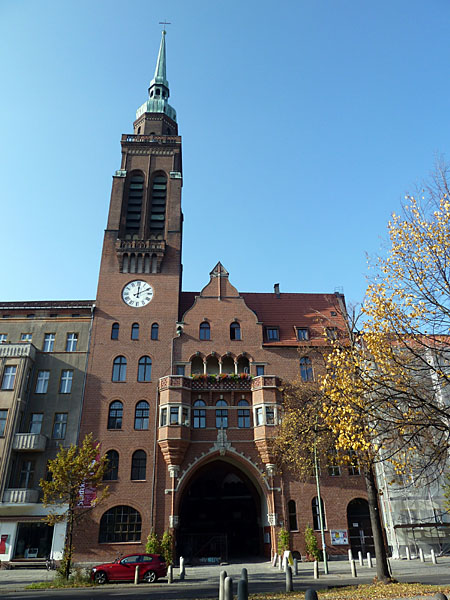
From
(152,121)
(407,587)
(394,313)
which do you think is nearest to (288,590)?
(407,587)

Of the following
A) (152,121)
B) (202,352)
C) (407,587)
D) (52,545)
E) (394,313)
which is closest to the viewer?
(394,313)

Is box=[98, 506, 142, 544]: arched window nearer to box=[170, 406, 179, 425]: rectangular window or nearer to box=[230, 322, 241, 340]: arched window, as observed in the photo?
box=[170, 406, 179, 425]: rectangular window

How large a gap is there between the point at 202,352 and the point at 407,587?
903 inches

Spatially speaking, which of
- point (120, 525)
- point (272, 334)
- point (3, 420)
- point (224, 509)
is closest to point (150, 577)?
point (120, 525)

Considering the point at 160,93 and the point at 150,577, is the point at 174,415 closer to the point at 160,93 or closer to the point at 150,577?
the point at 150,577

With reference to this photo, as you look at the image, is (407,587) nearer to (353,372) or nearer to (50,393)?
(353,372)

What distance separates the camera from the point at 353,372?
1434cm

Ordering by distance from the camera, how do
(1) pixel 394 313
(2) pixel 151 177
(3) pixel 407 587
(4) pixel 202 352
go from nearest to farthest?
(1) pixel 394 313
(3) pixel 407 587
(4) pixel 202 352
(2) pixel 151 177

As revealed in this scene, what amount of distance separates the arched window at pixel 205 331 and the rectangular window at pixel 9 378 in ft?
46.9

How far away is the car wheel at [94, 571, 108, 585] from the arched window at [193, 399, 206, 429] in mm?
12582

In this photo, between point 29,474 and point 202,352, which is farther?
point 202,352

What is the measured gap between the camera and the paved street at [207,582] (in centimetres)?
1761

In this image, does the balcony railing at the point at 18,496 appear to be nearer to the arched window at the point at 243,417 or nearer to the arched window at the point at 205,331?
the arched window at the point at 243,417

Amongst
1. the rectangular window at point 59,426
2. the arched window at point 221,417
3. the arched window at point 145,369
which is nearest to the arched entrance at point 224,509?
the arched window at point 221,417
